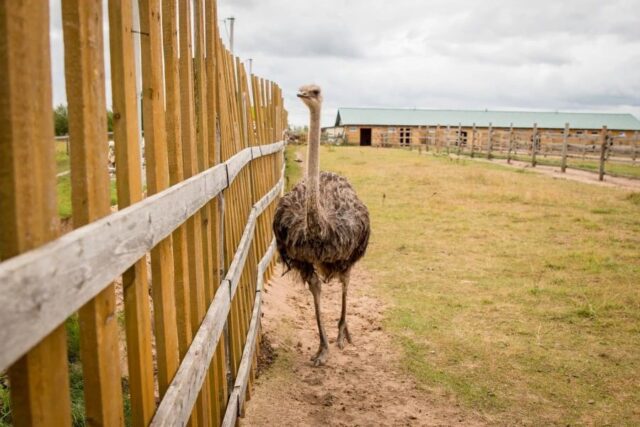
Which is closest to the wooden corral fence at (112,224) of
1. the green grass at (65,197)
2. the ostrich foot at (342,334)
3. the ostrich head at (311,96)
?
the ostrich head at (311,96)

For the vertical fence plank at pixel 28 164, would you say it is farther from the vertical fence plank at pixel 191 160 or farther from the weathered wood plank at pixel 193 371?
the vertical fence plank at pixel 191 160

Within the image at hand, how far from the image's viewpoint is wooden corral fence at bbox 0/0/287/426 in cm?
87

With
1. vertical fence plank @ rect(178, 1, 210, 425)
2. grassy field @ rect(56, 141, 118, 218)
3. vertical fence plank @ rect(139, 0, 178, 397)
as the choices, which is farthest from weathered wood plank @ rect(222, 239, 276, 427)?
grassy field @ rect(56, 141, 118, 218)

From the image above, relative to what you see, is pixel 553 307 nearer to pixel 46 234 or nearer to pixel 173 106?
pixel 173 106

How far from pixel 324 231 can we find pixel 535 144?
791 inches

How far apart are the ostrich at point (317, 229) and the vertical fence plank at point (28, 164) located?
3085mm

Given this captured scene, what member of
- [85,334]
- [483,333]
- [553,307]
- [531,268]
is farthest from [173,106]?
[531,268]

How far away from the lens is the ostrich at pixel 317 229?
411 centimetres

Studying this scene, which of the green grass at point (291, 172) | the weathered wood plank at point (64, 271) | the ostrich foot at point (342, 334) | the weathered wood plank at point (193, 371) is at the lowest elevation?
the ostrich foot at point (342, 334)

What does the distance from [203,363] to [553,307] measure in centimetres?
432

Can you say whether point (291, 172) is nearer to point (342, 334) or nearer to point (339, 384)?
point (342, 334)

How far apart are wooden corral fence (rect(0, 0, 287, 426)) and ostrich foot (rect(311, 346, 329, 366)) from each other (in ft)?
5.01

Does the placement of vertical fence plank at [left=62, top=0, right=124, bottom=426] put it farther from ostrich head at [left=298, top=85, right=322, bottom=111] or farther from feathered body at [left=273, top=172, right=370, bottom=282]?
ostrich head at [left=298, top=85, right=322, bottom=111]

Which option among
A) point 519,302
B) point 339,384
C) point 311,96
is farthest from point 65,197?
point 519,302
